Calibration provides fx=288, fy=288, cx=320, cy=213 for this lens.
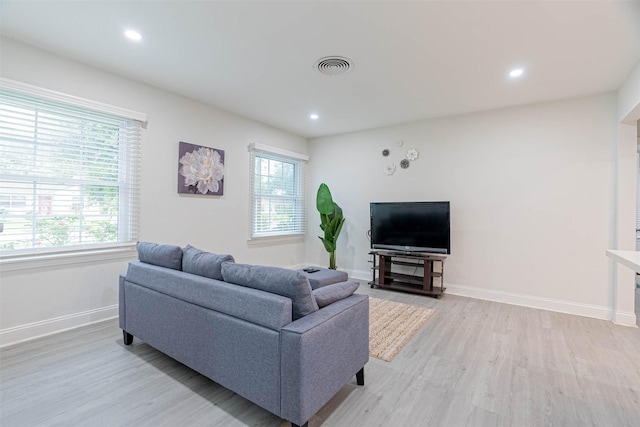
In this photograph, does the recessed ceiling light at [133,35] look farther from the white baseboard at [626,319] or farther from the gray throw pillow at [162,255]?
the white baseboard at [626,319]

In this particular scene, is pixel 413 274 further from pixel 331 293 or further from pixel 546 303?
pixel 331 293

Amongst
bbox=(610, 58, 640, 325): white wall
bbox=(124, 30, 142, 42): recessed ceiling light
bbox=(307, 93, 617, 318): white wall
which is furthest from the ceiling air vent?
bbox=(610, 58, 640, 325): white wall

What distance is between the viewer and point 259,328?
61.2 inches

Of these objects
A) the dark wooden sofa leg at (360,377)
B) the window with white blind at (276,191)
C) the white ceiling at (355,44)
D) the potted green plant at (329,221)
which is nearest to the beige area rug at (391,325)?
the dark wooden sofa leg at (360,377)

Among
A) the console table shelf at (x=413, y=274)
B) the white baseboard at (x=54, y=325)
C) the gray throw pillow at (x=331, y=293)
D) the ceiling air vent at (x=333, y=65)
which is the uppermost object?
the ceiling air vent at (x=333, y=65)

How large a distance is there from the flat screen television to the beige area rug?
3.13ft

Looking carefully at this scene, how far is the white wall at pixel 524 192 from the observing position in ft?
11.2

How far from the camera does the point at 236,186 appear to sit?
4414 millimetres

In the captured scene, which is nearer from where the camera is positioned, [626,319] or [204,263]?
[204,263]

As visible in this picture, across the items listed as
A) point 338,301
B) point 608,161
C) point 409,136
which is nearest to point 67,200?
point 338,301

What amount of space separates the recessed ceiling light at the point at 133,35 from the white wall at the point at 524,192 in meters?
3.61

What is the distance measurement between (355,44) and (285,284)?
6.79 feet

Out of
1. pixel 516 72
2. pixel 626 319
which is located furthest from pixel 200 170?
pixel 626 319

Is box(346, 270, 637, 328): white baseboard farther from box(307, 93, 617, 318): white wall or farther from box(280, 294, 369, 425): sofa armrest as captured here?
box(280, 294, 369, 425): sofa armrest
